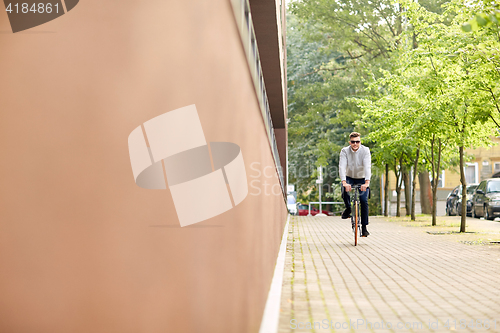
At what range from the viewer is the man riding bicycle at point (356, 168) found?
10.3 m

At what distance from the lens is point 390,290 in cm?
595

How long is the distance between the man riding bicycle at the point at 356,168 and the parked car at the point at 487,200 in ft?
53.9

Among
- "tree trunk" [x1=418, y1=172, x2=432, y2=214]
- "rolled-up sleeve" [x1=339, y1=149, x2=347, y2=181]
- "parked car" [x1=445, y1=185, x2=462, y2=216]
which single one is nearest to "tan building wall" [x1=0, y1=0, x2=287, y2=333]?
"rolled-up sleeve" [x1=339, y1=149, x2=347, y2=181]

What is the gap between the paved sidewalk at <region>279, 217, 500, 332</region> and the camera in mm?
4426

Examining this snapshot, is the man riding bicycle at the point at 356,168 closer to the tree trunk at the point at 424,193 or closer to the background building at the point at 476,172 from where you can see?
the tree trunk at the point at 424,193

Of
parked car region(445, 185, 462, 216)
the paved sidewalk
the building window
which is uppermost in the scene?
the building window

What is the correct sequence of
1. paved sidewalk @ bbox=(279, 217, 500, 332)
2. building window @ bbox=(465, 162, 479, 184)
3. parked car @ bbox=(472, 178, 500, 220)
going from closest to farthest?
paved sidewalk @ bbox=(279, 217, 500, 332)
parked car @ bbox=(472, 178, 500, 220)
building window @ bbox=(465, 162, 479, 184)

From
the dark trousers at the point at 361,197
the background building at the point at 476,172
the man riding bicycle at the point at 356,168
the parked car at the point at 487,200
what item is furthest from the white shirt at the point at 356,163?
the background building at the point at 476,172

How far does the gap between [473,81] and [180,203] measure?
12710 mm

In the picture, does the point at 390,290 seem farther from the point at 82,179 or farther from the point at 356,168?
the point at 82,179

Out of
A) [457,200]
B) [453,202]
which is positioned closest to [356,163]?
[457,200]

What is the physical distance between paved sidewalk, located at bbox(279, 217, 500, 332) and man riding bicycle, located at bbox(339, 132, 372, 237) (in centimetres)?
102

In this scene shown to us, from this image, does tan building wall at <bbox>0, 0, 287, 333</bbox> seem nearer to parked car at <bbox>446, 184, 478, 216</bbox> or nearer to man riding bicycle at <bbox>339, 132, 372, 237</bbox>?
man riding bicycle at <bbox>339, 132, 372, 237</bbox>

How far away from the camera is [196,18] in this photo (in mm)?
1714
